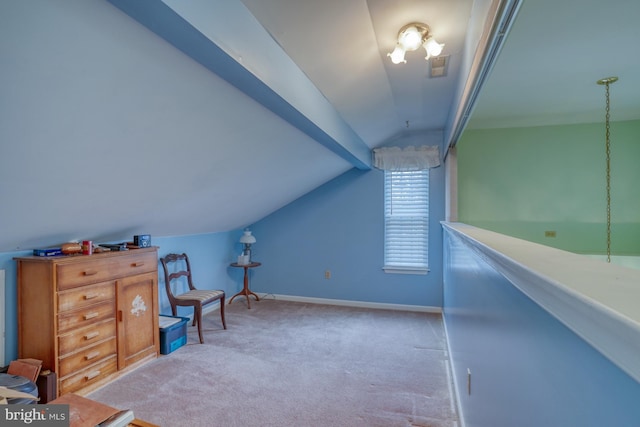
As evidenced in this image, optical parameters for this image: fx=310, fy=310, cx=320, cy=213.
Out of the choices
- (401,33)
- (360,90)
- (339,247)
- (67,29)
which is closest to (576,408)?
(67,29)

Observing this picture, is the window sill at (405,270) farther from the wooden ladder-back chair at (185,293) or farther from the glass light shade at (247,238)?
the wooden ladder-back chair at (185,293)

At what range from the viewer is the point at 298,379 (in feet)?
8.00

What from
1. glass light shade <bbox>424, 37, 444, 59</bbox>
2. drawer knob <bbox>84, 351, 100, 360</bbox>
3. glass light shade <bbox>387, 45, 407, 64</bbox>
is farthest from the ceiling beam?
drawer knob <bbox>84, 351, 100, 360</bbox>

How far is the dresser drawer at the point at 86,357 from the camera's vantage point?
6.86 ft

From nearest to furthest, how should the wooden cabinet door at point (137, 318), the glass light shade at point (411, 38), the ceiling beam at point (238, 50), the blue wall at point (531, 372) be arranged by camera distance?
the blue wall at point (531, 372) < the ceiling beam at point (238, 50) < the glass light shade at point (411, 38) < the wooden cabinet door at point (137, 318)

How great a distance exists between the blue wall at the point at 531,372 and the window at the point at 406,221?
2.60 metres

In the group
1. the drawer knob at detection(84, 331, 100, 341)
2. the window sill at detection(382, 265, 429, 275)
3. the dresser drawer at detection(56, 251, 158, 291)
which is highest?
the dresser drawer at detection(56, 251, 158, 291)

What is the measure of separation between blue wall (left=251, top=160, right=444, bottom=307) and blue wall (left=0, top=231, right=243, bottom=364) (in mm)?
413

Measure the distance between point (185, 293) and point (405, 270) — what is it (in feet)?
8.97

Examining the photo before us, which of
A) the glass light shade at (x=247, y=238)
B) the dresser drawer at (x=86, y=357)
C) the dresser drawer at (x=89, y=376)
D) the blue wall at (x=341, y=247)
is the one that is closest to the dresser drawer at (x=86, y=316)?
the dresser drawer at (x=86, y=357)

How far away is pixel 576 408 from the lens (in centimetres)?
50

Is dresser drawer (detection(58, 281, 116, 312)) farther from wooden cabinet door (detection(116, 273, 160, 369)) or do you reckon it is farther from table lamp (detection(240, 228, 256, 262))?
table lamp (detection(240, 228, 256, 262))

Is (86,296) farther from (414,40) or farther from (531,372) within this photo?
(414,40)

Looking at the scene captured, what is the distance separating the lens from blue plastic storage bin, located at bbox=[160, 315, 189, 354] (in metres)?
2.86
